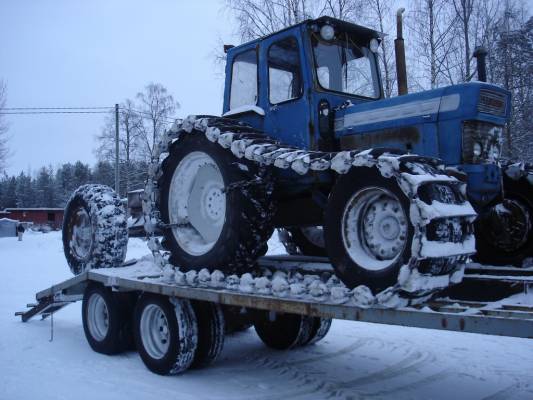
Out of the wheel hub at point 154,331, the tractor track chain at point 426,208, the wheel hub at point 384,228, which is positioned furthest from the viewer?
the wheel hub at point 154,331

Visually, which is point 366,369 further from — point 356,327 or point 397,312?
point 397,312

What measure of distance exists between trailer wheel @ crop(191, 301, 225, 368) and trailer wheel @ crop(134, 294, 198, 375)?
4.9 inches

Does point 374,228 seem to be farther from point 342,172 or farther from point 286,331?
point 286,331

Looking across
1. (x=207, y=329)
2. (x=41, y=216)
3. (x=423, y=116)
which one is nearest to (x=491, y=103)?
(x=423, y=116)

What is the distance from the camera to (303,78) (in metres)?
5.41

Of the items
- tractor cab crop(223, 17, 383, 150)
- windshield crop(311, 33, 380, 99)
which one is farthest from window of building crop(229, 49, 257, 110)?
windshield crop(311, 33, 380, 99)

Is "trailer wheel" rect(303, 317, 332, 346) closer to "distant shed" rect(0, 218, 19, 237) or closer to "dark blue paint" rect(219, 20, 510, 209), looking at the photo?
→ "dark blue paint" rect(219, 20, 510, 209)

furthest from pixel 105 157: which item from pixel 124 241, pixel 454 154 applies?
pixel 454 154

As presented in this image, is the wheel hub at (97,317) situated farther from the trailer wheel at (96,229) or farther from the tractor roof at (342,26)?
the tractor roof at (342,26)

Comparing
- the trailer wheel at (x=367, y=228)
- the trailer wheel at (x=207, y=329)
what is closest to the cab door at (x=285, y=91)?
the trailer wheel at (x=367, y=228)

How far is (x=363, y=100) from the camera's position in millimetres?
6023

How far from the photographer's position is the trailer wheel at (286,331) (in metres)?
6.95

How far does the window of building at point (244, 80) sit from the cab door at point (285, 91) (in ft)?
0.83

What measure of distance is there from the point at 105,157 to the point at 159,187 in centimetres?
3820
